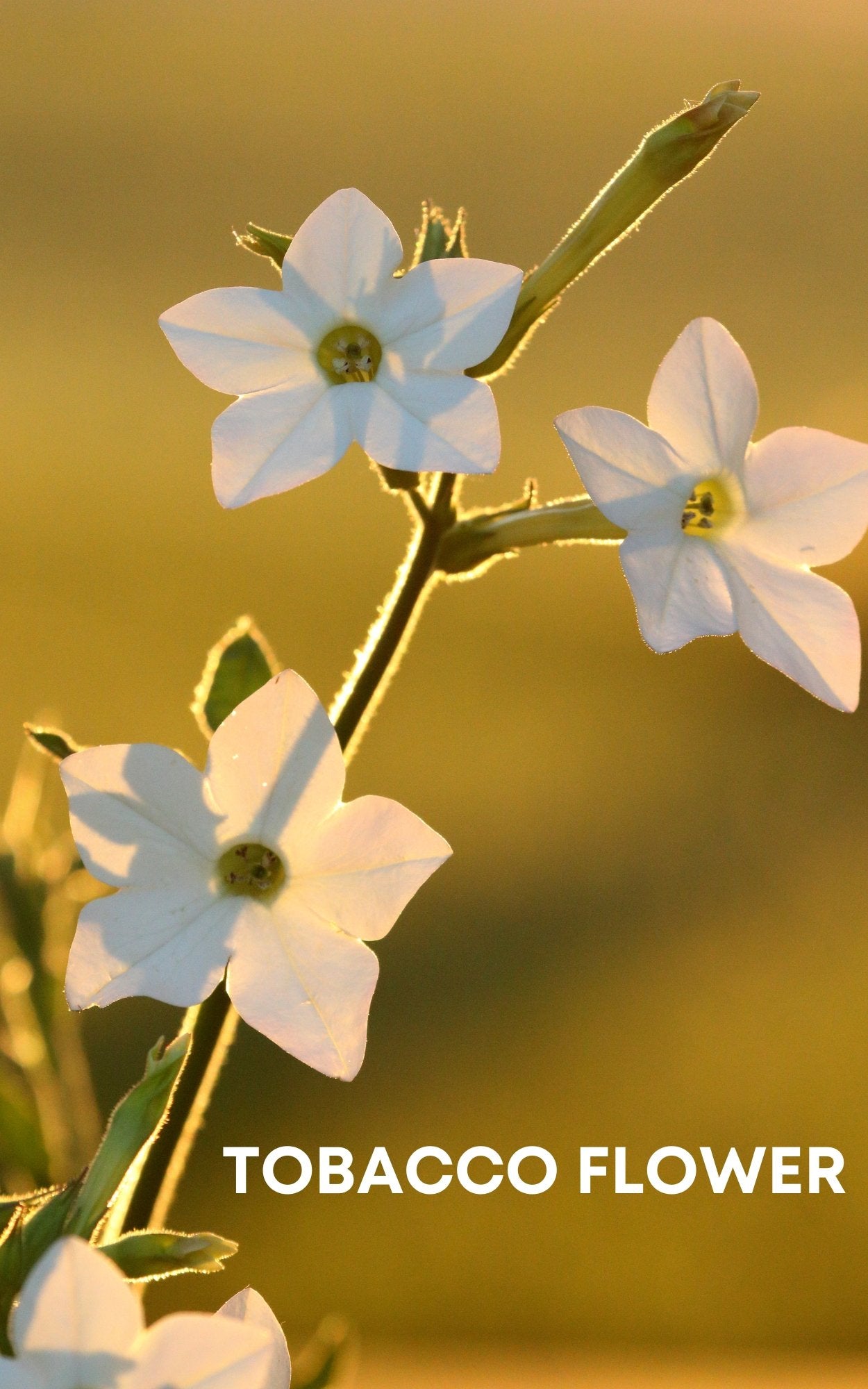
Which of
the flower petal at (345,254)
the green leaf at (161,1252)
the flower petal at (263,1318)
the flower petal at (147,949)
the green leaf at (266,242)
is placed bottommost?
the flower petal at (263,1318)

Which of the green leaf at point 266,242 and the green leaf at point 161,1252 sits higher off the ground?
the green leaf at point 266,242

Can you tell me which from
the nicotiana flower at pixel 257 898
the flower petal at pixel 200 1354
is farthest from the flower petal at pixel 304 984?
the flower petal at pixel 200 1354

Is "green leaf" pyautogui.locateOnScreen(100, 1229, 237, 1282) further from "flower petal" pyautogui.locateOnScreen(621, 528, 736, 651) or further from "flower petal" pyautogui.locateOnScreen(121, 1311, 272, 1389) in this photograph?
"flower petal" pyautogui.locateOnScreen(621, 528, 736, 651)

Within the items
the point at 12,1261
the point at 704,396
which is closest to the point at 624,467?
the point at 704,396

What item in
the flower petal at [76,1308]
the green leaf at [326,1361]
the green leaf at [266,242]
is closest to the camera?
the flower petal at [76,1308]

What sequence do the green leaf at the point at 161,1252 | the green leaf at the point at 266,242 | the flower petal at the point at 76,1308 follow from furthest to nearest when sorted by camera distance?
the green leaf at the point at 266,242 → the green leaf at the point at 161,1252 → the flower petal at the point at 76,1308

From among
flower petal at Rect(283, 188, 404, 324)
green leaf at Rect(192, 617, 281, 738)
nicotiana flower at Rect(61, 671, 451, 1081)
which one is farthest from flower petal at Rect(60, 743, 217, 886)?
flower petal at Rect(283, 188, 404, 324)

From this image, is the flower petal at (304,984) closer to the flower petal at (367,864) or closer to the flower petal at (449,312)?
the flower petal at (367,864)

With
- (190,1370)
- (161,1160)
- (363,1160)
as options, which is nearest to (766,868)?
(363,1160)
